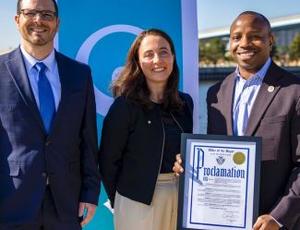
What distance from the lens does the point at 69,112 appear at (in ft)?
9.96

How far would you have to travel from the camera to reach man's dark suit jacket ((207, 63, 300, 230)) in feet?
9.82

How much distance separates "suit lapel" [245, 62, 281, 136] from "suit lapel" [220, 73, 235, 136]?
132 millimetres

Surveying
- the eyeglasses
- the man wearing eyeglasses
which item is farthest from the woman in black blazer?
the eyeglasses

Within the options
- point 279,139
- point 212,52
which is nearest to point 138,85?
point 279,139

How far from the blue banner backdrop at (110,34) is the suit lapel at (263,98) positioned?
0.92 metres

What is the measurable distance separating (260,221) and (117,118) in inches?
44.2

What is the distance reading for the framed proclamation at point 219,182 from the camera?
304cm

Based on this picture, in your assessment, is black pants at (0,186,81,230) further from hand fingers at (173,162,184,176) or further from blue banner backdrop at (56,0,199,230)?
blue banner backdrop at (56,0,199,230)

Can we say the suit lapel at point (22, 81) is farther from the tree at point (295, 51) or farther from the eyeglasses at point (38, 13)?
the tree at point (295, 51)

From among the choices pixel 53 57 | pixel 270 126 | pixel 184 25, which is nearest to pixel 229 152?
pixel 270 126

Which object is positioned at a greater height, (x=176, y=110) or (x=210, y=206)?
(x=176, y=110)

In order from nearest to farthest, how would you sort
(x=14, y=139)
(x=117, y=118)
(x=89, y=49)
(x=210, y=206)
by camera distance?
(x=14, y=139) < (x=210, y=206) < (x=117, y=118) < (x=89, y=49)

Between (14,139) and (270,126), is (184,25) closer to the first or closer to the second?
(270,126)

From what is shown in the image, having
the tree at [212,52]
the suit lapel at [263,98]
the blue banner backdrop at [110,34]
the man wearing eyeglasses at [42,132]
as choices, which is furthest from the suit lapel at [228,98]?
the tree at [212,52]
